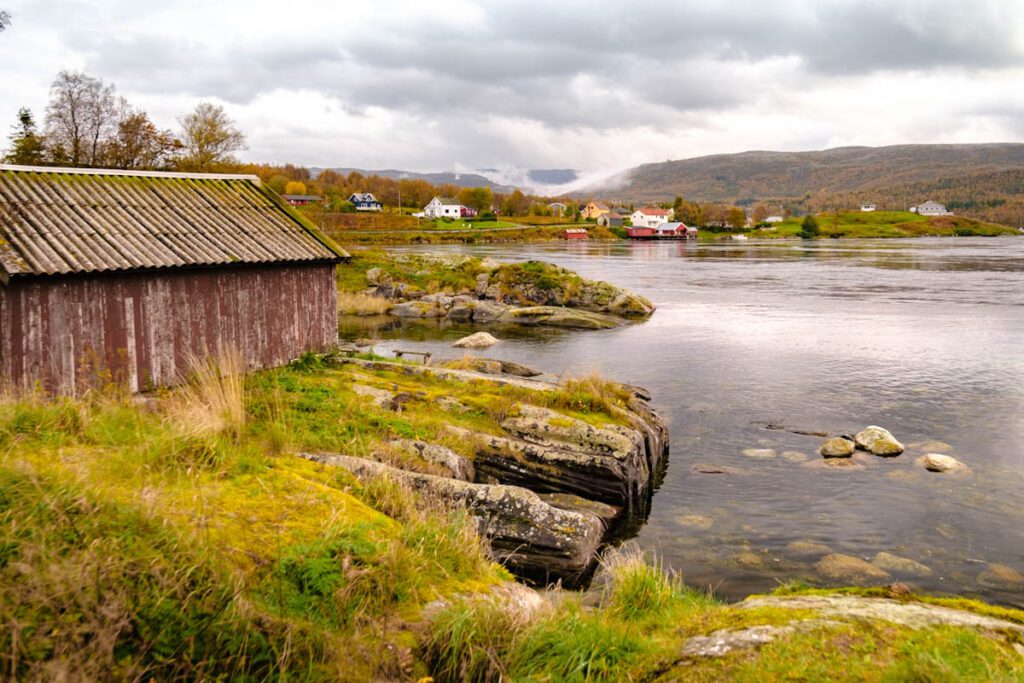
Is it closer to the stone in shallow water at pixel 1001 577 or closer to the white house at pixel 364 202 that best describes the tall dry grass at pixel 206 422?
the stone in shallow water at pixel 1001 577

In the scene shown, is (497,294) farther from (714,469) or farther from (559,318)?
(714,469)

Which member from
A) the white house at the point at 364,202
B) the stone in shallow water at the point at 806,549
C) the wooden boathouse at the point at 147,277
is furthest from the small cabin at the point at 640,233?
the stone in shallow water at the point at 806,549

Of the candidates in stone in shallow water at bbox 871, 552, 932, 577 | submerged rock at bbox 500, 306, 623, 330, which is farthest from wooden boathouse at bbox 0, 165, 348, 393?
submerged rock at bbox 500, 306, 623, 330

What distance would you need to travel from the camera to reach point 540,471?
1487cm

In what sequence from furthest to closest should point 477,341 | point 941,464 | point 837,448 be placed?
1. point 477,341
2. point 837,448
3. point 941,464

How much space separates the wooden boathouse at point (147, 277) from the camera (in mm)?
13867

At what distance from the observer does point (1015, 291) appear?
1937 inches

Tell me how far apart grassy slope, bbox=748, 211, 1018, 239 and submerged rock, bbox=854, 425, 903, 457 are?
136m

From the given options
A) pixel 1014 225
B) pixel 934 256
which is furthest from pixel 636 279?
pixel 1014 225

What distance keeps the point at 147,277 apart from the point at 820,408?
771 inches

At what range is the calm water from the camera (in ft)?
44.4

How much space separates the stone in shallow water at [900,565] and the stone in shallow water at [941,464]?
17.5ft

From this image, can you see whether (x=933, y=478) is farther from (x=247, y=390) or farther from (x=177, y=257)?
(x=177, y=257)

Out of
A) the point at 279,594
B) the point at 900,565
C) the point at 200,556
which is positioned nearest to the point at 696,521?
the point at 900,565
